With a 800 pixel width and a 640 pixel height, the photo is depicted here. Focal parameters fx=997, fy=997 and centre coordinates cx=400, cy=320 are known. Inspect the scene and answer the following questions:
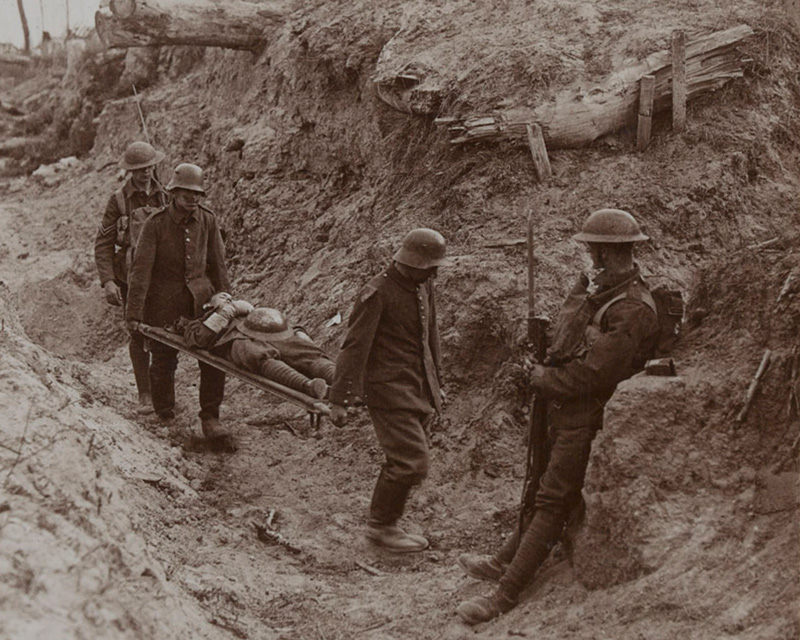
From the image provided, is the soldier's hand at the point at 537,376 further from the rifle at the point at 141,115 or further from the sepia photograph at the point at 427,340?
the rifle at the point at 141,115

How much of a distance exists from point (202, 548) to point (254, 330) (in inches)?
71.2

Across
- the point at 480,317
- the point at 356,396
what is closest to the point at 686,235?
the point at 480,317

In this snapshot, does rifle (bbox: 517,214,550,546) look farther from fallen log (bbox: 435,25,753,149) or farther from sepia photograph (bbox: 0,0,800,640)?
fallen log (bbox: 435,25,753,149)

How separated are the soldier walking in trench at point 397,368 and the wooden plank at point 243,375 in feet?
1.09

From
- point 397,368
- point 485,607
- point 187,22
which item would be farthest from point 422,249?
point 187,22

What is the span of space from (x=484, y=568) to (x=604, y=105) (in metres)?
4.64

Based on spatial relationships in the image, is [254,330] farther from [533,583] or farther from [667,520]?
[667,520]

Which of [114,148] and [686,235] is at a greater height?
[686,235]

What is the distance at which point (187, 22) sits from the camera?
1179 cm

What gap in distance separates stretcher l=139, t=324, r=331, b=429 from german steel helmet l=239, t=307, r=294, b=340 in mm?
288

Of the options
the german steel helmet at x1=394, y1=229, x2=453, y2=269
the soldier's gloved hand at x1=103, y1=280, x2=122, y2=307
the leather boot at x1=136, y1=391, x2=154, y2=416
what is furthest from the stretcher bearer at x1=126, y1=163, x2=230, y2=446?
the german steel helmet at x1=394, y1=229, x2=453, y2=269

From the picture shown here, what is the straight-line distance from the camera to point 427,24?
10055mm

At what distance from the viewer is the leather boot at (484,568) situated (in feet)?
17.6

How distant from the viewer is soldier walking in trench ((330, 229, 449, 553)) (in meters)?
6.04
